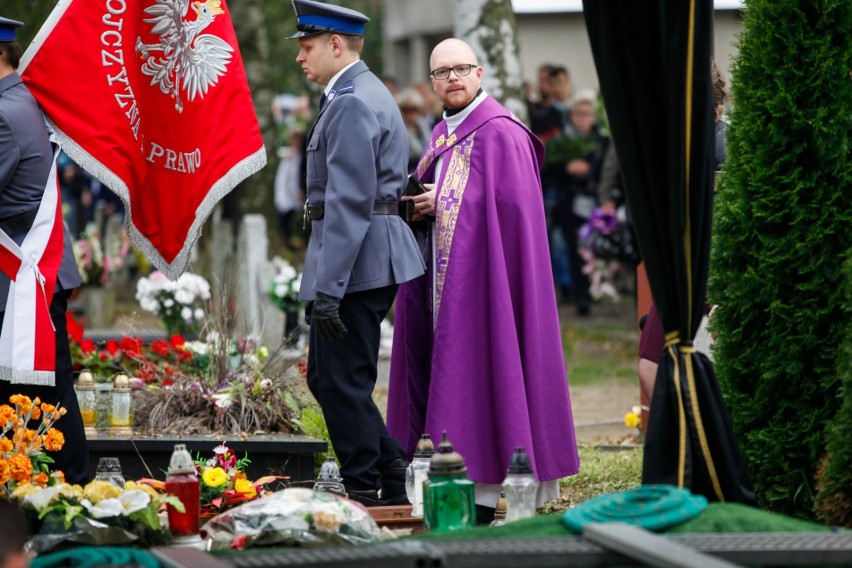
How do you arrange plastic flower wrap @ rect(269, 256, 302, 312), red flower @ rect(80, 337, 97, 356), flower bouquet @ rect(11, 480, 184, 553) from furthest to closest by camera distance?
plastic flower wrap @ rect(269, 256, 302, 312)
red flower @ rect(80, 337, 97, 356)
flower bouquet @ rect(11, 480, 184, 553)

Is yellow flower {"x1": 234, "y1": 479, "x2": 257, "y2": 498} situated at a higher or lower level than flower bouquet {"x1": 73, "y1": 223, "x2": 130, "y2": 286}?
lower

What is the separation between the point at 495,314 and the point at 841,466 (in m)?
1.88

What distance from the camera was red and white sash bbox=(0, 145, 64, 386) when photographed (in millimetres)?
6469

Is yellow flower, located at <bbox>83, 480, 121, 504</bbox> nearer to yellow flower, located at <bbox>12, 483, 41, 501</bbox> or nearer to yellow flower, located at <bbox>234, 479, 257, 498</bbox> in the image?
yellow flower, located at <bbox>12, 483, 41, 501</bbox>

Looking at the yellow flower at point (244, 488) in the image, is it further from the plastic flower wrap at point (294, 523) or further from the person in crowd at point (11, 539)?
the person in crowd at point (11, 539)

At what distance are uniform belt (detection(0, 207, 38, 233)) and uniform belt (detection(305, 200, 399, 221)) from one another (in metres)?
1.26

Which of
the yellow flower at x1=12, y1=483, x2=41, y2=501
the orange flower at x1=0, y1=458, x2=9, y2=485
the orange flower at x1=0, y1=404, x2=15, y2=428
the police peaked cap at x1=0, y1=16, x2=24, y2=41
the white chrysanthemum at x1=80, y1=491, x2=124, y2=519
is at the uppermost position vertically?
the police peaked cap at x1=0, y1=16, x2=24, y2=41

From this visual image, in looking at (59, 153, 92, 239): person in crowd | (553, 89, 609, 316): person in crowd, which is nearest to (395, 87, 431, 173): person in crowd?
(553, 89, 609, 316): person in crowd

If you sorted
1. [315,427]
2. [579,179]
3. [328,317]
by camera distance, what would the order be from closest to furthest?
[328,317] < [315,427] < [579,179]

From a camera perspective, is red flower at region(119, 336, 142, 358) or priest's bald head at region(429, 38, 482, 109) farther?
red flower at region(119, 336, 142, 358)

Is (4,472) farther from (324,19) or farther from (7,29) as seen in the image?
(324,19)

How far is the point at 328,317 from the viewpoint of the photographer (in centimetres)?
643

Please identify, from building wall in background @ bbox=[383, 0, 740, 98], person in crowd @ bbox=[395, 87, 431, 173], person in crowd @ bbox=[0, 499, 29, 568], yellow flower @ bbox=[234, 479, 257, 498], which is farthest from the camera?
building wall in background @ bbox=[383, 0, 740, 98]

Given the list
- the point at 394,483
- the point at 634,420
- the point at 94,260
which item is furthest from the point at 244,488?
the point at 94,260
